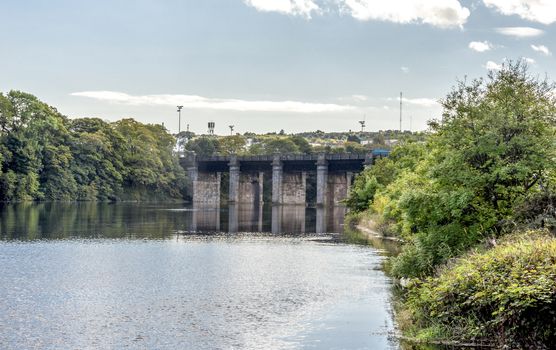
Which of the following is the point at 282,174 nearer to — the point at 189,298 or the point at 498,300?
the point at 189,298

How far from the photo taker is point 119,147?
179m

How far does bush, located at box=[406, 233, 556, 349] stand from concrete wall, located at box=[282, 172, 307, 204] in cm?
16199

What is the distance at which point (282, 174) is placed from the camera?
186 m

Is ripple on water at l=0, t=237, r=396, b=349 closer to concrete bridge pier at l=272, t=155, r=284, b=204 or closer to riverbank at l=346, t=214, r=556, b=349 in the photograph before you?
riverbank at l=346, t=214, r=556, b=349

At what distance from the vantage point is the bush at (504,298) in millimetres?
22047

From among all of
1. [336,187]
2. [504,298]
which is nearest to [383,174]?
[504,298]

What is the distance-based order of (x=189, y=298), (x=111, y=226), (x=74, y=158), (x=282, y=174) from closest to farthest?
(x=189, y=298)
(x=111, y=226)
(x=74, y=158)
(x=282, y=174)

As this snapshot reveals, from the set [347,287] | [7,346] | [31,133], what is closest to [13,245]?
[347,287]

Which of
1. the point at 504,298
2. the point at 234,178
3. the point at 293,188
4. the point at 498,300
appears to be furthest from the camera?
the point at 293,188

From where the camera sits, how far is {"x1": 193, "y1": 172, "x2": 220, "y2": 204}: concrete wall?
192500 mm

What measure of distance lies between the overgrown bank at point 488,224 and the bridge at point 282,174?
12380 centimetres

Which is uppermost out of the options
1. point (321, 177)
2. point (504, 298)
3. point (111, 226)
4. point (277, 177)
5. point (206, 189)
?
point (321, 177)

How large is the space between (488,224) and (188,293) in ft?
49.8

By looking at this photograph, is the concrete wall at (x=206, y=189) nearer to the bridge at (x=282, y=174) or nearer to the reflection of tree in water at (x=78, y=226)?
the bridge at (x=282, y=174)
